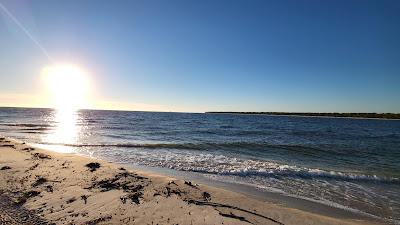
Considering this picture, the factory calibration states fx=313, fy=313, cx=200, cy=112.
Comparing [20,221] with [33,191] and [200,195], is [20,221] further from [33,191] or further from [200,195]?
[200,195]

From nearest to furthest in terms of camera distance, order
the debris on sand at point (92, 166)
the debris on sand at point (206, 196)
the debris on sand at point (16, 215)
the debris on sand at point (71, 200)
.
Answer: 1. the debris on sand at point (16, 215)
2. the debris on sand at point (71, 200)
3. the debris on sand at point (206, 196)
4. the debris on sand at point (92, 166)

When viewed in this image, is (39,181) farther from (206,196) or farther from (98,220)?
(206,196)

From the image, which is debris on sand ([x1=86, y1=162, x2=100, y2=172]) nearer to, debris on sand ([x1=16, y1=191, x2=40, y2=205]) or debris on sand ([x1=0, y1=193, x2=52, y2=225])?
debris on sand ([x1=16, y1=191, x2=40, y2=205])

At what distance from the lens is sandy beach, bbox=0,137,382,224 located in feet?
22.9

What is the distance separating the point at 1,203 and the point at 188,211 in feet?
15.0

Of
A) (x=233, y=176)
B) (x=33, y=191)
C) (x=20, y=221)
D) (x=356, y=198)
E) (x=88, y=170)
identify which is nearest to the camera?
(x=20, y=221)

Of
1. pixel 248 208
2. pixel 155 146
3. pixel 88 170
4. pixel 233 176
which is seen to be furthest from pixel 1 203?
pixel 155 146

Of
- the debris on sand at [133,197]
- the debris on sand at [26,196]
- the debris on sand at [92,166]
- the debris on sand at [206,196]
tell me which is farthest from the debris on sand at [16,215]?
the debris on sand at [92,166]

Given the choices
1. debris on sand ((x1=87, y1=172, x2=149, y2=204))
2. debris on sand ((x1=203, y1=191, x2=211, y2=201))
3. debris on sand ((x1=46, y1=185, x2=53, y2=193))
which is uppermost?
debris on sand ((x1=46, y1=185, x2=53, y2=193))

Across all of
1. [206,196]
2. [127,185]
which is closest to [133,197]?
[127,185]

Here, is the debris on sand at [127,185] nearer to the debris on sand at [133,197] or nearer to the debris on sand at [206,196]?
the debris on sand at [133,197]

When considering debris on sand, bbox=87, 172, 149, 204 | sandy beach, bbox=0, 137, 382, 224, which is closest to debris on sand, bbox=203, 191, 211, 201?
sandy beach, bbox=0, 137, 382, 224

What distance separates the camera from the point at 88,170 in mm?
12555

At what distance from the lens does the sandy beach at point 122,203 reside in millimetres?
6988
